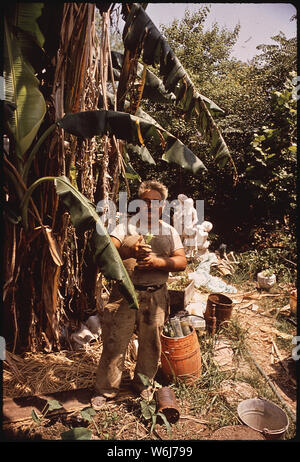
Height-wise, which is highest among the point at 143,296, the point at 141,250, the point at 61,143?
the point at 61,143

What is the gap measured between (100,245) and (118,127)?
115 centimetres

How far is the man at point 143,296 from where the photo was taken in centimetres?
293

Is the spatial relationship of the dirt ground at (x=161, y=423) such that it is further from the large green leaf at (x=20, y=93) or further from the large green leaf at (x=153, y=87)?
the large green leaf at (x=153, y=87)

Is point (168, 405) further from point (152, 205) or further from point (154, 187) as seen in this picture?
point (154, 187)

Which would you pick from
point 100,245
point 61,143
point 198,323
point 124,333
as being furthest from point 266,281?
point 61,143

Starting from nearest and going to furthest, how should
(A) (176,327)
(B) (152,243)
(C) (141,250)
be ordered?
(C) (141,250), (B) (152,243), (A) (176,327)

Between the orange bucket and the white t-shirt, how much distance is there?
732mm

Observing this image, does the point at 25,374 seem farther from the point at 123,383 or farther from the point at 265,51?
the point at 265,51

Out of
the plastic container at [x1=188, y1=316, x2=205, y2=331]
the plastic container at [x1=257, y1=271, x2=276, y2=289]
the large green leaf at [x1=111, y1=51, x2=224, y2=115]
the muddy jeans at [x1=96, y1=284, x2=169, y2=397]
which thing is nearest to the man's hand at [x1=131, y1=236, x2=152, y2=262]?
the muddy jeans at [x1=96, y1=284, x2=169, y2=397]

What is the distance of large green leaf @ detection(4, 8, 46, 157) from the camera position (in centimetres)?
250

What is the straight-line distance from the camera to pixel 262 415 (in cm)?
285

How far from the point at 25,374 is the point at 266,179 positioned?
704 cm

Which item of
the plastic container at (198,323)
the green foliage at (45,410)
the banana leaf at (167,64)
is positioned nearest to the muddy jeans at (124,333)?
the green foliage at (45,410)
